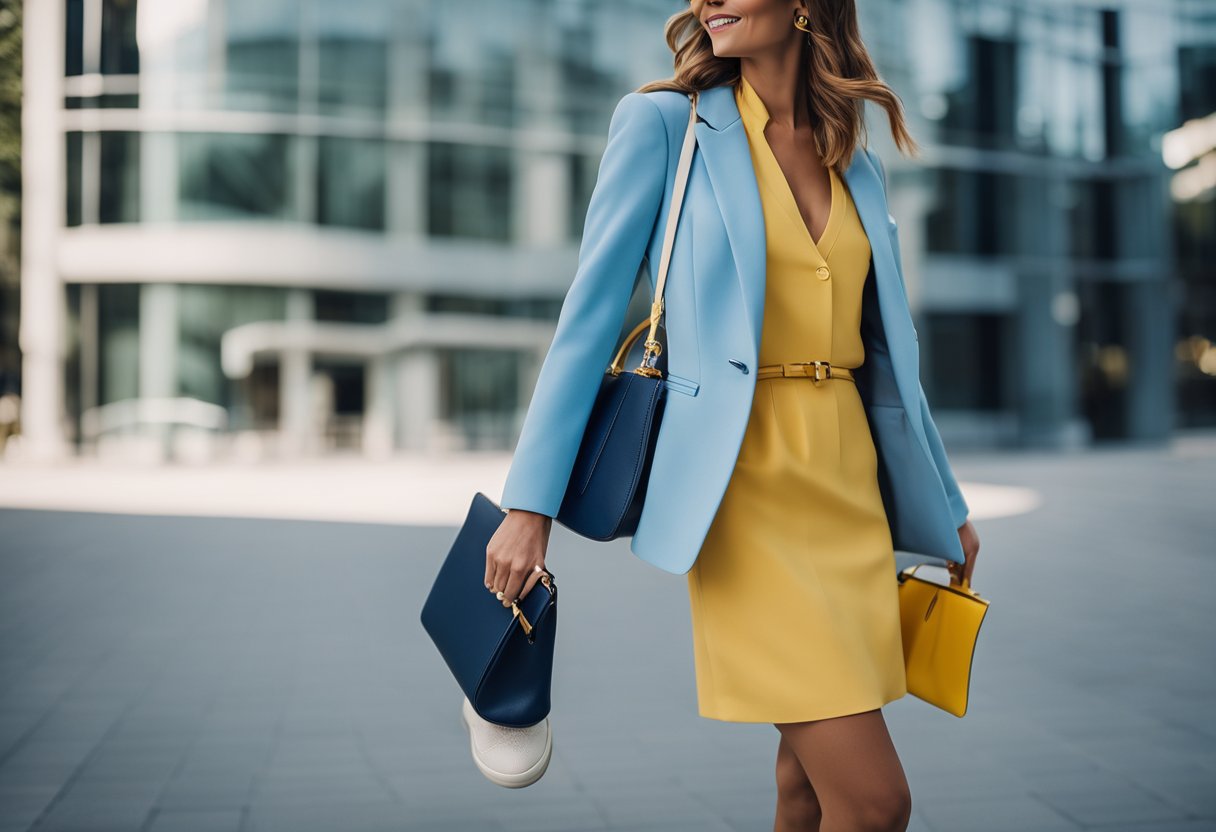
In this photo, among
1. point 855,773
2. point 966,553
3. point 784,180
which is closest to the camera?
point 855,773

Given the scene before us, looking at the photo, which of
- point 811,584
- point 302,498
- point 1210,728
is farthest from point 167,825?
point 302,498

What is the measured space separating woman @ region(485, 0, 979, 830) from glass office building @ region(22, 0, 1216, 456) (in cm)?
1913

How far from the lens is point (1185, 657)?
219 inches

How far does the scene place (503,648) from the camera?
1884mm

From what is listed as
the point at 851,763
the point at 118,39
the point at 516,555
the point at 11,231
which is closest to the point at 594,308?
the point at 516,555

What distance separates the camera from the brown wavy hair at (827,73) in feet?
7.04

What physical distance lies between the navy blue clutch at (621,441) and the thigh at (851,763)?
417 millimetres

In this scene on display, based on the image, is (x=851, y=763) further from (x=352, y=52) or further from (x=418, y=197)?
(x=352, y=52)

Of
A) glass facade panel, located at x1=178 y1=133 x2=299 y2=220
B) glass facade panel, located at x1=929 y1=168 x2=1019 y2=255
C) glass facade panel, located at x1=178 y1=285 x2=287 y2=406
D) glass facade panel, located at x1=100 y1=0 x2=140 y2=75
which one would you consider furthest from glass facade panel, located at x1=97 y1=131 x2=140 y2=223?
glass facade panel, located at x1=929 y1=168 x2=1019 y2=255

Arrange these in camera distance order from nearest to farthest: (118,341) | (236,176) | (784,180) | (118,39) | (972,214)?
(784,180), (118,39), (118,341), (236,176), (972,214)

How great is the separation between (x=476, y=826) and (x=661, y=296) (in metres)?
1.94

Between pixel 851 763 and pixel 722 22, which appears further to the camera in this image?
pixel 722 22

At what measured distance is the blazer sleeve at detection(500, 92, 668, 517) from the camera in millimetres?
1896

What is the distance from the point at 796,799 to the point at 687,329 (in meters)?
0.83
